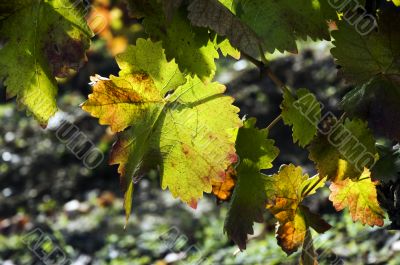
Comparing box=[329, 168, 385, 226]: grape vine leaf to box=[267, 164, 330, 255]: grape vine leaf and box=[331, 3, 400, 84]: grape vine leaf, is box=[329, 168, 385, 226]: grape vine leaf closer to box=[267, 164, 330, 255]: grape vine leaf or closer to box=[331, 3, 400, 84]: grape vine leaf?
box=[267, 164, 330, 255]: grape vine leaf

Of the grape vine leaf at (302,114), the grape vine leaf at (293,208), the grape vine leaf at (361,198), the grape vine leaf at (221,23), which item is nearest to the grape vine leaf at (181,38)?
the grape vine leaf at (221,23)

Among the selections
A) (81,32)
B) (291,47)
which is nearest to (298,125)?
(291,47)

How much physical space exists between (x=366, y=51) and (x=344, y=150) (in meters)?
0.26

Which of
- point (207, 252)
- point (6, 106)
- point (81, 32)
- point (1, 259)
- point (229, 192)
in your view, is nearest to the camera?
point (81, 32)

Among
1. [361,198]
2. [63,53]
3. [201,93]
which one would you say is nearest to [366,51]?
[201,93]

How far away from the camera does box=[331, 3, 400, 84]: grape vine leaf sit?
5.03 ft

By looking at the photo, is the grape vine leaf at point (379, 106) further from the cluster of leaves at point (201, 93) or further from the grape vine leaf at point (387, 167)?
the grape vine leaf at point (387, 167)

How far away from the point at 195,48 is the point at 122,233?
3755 mm

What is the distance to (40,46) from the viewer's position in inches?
62.4

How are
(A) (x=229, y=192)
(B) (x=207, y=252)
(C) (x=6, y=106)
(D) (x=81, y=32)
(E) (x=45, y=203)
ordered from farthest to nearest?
1. (C) (x=6, y=106)
2. (E) (x=45, y=203)
3. (B) (x=207, y=252)
4. (A) (x=229, y=192)
5. (D) (x=81, y=32)

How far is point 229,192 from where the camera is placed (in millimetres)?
1980

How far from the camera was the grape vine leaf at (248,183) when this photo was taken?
166 cm

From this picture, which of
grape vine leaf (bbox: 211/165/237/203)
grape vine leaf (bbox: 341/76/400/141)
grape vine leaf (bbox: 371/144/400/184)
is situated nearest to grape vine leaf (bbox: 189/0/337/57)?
grape vine leaf (bbox: 341/76/400/141)

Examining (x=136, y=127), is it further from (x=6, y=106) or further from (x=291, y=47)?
(x=6, y=106)
